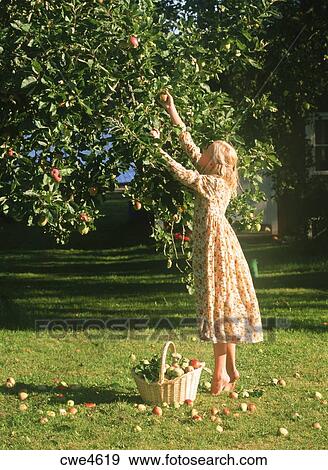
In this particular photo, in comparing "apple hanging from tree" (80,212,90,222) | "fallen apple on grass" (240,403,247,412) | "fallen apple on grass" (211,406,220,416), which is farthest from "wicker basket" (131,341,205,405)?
"apple hanging from tree" (80,212,90,222)

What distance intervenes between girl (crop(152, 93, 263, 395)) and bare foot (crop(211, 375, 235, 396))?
5.0 inches

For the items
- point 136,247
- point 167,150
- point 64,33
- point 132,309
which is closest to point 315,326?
point 132,309

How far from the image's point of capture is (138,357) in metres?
7.93

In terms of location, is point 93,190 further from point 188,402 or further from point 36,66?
point 188,402

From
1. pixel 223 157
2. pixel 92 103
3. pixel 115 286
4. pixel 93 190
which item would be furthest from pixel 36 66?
pixel 115 286

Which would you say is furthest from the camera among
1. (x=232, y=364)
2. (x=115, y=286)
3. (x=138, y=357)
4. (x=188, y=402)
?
(x=115, y=286)

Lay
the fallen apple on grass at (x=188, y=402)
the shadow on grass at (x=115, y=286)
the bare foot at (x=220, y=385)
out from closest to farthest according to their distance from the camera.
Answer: the fallen apple on grass at (x=188, y=402)
the bare foot at (x=220, y=385)
the shadow on grass at (x=115, y=286)

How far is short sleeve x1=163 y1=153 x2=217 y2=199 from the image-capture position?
5.98 m

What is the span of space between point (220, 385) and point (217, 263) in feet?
2.96

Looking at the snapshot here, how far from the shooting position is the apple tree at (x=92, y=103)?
19.4 feet

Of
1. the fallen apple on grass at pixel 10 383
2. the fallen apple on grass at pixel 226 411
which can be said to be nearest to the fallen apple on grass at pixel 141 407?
the fallen apple on grass at pixel 226 411

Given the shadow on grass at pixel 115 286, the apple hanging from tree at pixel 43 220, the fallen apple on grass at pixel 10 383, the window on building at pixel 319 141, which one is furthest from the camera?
the window on building at pixel 319 141

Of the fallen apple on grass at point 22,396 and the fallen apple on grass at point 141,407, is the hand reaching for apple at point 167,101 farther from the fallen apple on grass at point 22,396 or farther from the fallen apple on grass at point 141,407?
the fallen apple on grass at point 22,396

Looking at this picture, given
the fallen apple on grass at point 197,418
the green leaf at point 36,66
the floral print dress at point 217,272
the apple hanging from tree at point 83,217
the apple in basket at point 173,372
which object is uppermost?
the green leaf at point 36,66
